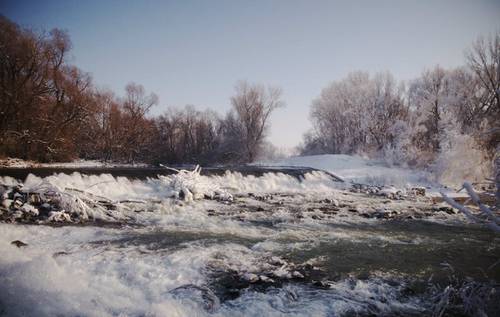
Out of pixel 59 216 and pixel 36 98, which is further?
pixel 36 98

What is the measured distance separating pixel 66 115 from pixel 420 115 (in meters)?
33.5

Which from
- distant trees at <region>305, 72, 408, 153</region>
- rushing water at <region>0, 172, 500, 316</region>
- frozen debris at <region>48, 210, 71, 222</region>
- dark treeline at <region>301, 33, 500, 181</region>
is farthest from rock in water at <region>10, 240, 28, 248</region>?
distant trees at <region>305, 72, 408, 153</region>

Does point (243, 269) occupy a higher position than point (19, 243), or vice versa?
point (19, 243)

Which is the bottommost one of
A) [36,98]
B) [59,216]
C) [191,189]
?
[59,216]

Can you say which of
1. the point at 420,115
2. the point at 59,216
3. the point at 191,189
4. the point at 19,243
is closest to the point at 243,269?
the point at 19,243

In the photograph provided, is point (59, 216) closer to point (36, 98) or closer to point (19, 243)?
point (19, 243)

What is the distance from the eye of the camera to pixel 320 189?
16.5 meters

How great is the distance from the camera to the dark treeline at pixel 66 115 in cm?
1939

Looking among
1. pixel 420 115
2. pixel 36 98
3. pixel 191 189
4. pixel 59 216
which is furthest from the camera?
pixel 420 115

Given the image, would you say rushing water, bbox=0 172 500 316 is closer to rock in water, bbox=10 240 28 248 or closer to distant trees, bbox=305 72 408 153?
rock in water, bbox=10 240 28 248

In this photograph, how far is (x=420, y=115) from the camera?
2955cm

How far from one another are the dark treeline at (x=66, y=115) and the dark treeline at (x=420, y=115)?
9.70 meters

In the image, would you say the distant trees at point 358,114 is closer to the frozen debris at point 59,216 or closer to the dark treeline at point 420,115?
the dark treeline at point 420,115

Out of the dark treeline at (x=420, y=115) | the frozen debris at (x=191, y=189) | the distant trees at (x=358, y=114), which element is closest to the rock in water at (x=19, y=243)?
the frozen debris at (x=191, y=189)
